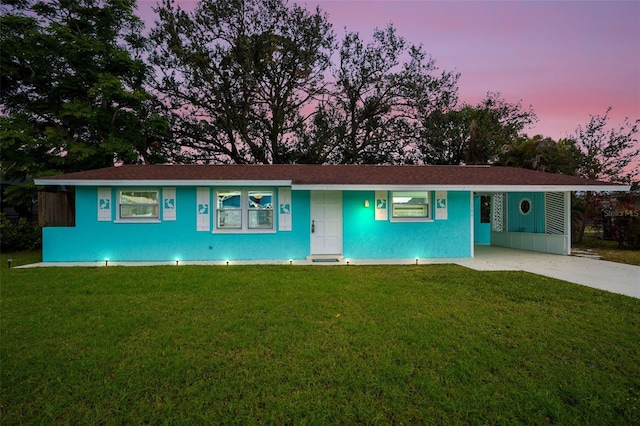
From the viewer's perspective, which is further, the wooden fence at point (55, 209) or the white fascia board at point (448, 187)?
the wooden fence at point (55, 209)

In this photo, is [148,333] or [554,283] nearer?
[148,333]

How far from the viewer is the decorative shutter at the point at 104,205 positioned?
393 inches

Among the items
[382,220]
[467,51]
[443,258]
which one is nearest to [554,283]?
[443,258]

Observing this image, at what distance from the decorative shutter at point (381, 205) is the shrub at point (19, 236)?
13732 millimetres

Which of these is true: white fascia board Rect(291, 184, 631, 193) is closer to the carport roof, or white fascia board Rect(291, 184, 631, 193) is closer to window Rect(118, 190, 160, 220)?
the carport roof

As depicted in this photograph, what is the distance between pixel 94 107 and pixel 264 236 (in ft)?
38.3

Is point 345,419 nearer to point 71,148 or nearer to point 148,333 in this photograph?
point 148,333

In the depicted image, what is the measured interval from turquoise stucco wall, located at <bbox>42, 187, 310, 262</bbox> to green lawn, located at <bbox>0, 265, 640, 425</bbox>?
3787mm

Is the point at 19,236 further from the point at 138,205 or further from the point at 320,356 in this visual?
the point at 320,356

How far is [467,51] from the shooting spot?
14922 mm

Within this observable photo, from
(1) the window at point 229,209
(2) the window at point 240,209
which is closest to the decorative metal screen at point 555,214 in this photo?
(2) the window at point 240,209

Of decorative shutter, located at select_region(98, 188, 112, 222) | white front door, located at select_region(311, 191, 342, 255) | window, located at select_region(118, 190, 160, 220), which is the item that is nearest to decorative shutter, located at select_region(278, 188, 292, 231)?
white front door, located at select_region(311, 191, 342, 255)

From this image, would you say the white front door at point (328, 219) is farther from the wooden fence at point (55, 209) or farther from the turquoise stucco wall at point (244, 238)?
the wooden fence at point (55, 209)

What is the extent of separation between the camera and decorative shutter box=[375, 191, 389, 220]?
10.4 metres
